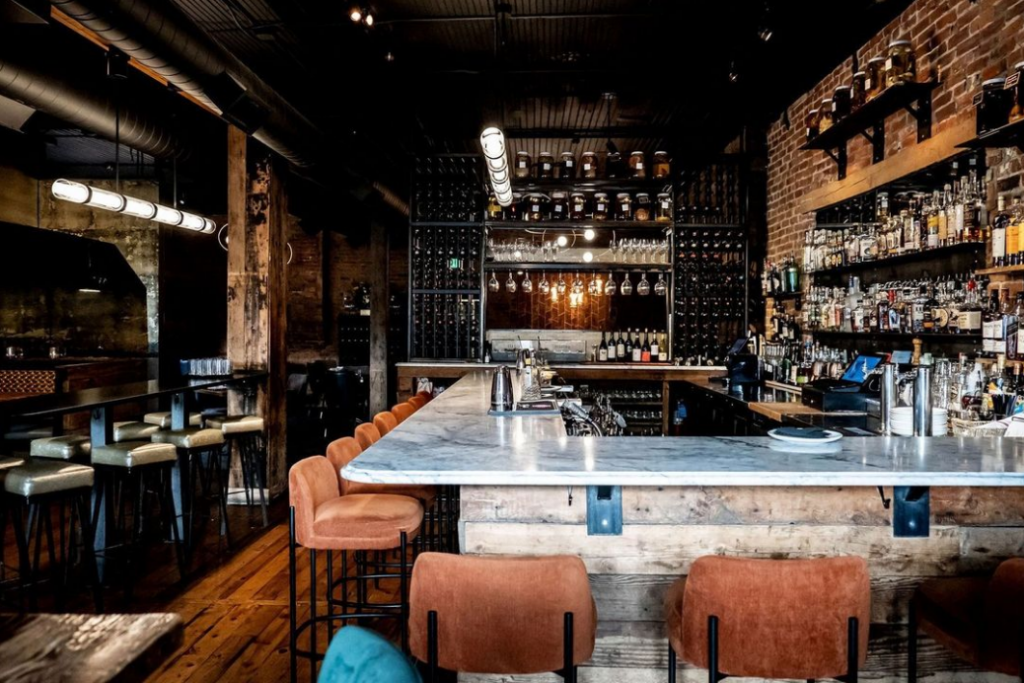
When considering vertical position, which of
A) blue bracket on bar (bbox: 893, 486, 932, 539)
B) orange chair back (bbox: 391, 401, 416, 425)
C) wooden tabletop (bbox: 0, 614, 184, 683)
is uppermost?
wooden tabletop (bbox: 0, 614, 184, 683)

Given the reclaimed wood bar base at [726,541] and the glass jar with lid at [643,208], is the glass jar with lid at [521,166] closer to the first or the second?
the glass jar with lid at [643,208]

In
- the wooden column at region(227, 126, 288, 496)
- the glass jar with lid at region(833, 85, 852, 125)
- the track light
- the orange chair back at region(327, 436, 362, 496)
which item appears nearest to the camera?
the orange chair back at region(327, 436, 362, 496)

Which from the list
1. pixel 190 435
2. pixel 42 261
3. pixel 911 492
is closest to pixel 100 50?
pixel 190 435

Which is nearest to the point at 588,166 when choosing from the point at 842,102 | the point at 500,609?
the point at 842,102

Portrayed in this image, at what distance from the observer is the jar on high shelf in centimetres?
309

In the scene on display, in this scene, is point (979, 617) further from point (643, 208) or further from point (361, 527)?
point (643, 208)

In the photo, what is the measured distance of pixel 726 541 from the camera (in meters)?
2.09

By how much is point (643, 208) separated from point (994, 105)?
425 centimetres

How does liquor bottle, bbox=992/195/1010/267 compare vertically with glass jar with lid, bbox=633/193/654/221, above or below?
below

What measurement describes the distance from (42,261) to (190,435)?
4957 millimetres

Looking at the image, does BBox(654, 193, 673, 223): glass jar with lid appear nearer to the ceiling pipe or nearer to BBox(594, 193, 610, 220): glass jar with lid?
BBox(594, 193, 610, 220): glass jar with lid

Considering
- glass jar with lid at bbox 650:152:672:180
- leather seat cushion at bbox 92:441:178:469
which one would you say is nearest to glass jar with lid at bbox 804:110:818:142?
glass jar with lid at bbox 650:152:672:180

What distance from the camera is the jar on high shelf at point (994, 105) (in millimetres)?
3086

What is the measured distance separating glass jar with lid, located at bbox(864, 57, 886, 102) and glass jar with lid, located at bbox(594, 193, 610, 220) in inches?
116
